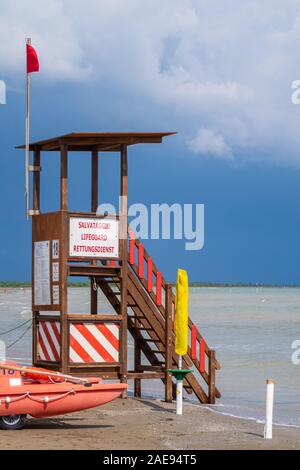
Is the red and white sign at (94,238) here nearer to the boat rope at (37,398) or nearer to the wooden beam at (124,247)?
the wooden beam at (124,247)

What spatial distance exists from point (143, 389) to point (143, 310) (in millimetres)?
5695

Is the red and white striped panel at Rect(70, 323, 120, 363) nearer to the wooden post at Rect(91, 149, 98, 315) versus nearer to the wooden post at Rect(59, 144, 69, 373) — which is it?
the wooden post at Rect(59, 144, 69, 373)

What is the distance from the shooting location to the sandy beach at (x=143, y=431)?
44.6 feet

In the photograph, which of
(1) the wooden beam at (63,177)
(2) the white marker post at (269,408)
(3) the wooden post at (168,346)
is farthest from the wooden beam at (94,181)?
(2) the white marker post at (269,408)

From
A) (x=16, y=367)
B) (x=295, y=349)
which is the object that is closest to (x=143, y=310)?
(x=16, y=367)

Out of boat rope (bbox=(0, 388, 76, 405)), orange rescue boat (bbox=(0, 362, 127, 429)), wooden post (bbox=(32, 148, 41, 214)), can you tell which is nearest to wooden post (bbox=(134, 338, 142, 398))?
wooden post (bbox=(32, 148, 41, 214))

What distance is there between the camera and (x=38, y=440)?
13.7 meters

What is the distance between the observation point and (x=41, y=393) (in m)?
15.0

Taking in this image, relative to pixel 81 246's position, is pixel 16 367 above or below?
below

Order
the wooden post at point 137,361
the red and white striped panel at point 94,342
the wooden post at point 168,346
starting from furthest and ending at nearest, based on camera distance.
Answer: the wooden post at point 137,361 → the wooden post at point 168,346 → the red and white striped panel at point 94,342

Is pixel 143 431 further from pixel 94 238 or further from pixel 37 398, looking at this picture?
pixel 94 238

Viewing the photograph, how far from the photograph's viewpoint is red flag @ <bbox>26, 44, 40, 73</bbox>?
18234 millimetres

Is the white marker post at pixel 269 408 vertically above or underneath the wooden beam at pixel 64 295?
underneath

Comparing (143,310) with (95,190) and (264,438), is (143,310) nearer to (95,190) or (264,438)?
(95,190)
